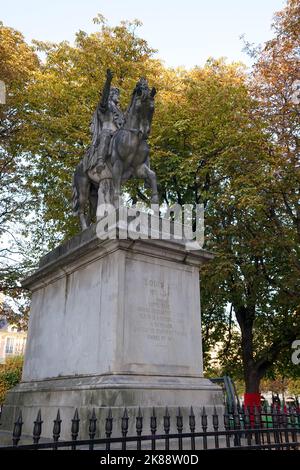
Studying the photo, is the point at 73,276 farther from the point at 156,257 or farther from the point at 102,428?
the point at 102,428

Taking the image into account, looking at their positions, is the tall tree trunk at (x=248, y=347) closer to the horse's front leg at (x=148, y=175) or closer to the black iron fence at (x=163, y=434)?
the horse's front leg at (x=148, y=175)

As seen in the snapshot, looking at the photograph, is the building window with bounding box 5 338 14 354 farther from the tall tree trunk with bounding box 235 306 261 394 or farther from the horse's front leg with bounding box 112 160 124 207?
the horse's front leg with bounding box 112 160 124 207

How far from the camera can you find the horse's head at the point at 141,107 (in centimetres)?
776

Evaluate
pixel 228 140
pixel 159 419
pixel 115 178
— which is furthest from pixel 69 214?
pixel 159 419

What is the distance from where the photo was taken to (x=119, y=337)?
5.97 m

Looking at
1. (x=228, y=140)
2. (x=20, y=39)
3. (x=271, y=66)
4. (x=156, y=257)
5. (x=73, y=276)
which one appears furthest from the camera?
(x=20, y=39)

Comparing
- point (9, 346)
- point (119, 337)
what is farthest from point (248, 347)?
point (9, 346)

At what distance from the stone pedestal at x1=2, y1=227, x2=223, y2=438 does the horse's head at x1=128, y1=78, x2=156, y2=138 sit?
2251 millimetres

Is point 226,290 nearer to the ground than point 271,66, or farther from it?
nearer to the ground

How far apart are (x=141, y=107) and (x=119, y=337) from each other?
4.18 metres

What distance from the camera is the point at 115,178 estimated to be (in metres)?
7.66

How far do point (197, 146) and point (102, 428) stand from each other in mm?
13687

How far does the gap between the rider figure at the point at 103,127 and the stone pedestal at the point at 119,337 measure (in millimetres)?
1617
